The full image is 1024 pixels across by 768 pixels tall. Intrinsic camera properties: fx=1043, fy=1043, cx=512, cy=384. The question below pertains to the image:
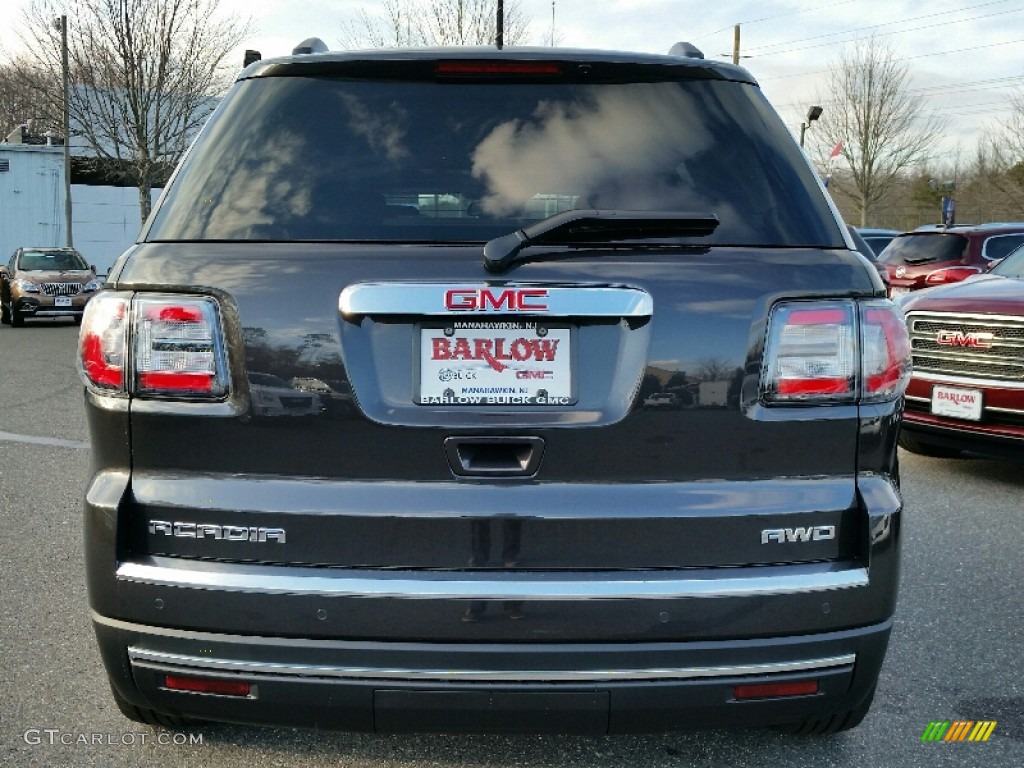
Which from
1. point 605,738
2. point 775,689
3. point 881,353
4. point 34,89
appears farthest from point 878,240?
point 34,89

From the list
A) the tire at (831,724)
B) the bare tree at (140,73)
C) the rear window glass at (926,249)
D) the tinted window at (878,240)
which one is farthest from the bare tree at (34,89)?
the tire at (831,724)

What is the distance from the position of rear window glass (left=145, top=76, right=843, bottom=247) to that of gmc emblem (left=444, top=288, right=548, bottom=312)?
171mm

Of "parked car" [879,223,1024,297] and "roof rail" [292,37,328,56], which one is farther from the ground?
"roof rail" [292,37,328,56]

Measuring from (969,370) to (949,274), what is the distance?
680cm

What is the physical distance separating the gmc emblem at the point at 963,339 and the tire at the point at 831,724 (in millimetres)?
4454

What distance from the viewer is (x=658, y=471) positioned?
7.19 feet

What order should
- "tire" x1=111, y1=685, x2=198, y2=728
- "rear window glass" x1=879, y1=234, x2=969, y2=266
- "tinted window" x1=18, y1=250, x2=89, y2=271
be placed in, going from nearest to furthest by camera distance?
"tire" x1=111, y1=685, x2=198, y2=728
"rear window glass" x1=879, y1=234, x2=969, y2=266
"tinted window" x1=18, y1=250, x2=89, y2=271

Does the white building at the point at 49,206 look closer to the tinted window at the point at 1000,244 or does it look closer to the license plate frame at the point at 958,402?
the tinted window at the point at 1000,244

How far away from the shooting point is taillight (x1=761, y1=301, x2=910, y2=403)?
7.37ft

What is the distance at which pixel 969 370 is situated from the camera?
6562 millimetres

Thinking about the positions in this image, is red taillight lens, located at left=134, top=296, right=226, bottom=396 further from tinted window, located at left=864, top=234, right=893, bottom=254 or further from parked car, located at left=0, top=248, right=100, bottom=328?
tinted window, located at left=864, top=234, right=893, bottom=254

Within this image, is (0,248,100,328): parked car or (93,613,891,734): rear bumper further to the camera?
(0,248,100,328): parked car

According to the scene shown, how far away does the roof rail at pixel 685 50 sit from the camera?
281 centimetres

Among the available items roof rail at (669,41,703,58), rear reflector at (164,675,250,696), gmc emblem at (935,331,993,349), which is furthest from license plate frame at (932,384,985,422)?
rear reflector at (164,675,250,696)
